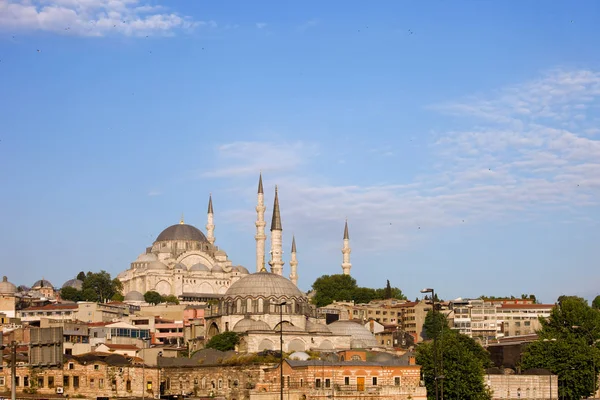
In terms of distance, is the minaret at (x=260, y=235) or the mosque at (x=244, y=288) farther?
the minaret at (x=260, y=235)

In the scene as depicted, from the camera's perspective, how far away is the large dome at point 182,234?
5118 inches

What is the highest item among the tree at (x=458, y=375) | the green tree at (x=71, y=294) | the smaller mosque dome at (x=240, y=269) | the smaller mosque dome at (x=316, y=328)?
the smaller mosque dome at (x=240, y=269)

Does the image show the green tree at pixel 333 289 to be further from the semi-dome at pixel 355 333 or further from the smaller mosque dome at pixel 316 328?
the smaller mosque dome at pixel 316 328

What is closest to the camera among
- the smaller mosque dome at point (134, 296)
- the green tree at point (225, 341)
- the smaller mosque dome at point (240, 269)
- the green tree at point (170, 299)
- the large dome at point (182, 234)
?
the green tree at point (225, 341)

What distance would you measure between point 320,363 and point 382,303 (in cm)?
6148

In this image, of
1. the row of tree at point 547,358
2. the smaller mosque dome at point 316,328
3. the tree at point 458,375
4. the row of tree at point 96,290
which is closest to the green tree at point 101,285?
the row of tree at point 96,290

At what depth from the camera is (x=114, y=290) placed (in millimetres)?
119000

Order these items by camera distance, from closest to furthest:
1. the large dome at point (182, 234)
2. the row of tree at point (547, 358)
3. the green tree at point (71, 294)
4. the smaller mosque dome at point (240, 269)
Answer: the row of tree at point (547, 358)
the green tree at point (71, 294)
the smaller mosque dome at point (240, 269)
the large dome at point (182, 234)

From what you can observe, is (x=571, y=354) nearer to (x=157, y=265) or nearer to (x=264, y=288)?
(x=264, y=288)

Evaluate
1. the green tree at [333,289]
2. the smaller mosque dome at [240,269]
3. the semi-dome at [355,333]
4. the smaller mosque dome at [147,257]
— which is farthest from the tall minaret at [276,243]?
the semi-dome at [355,333]

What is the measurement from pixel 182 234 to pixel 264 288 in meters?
59.3

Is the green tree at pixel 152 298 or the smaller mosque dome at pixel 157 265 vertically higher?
the smaller mosque dome at pixel 157 265

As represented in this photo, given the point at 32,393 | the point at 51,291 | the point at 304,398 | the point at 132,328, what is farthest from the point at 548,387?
the point at 51,291

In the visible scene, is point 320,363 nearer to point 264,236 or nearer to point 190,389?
point 190,389
